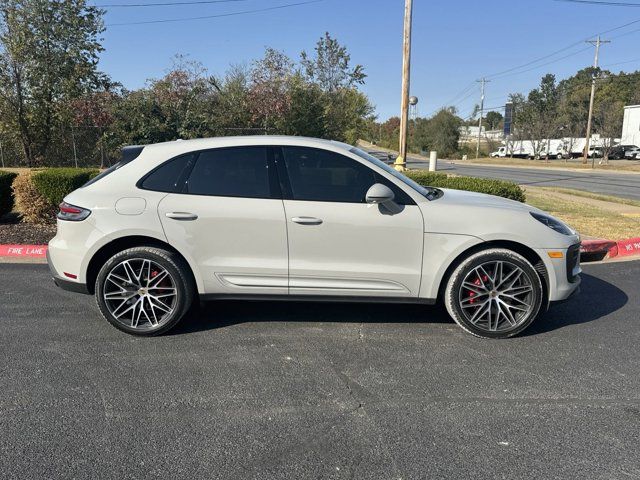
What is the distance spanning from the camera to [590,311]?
500 cm

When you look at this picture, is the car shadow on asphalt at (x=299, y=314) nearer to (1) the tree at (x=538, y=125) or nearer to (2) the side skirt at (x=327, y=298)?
(2) the side skirt at (x=327, y=298)

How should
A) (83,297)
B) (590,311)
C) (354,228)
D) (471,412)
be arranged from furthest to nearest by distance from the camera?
(83,297) < (590,311) < (354,228) < (471,412)

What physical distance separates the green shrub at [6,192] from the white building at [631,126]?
66.1 metres

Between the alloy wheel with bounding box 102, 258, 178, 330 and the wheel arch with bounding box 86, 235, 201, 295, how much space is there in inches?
7.1

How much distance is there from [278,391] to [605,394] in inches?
88.2

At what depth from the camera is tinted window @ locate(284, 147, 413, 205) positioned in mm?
4207

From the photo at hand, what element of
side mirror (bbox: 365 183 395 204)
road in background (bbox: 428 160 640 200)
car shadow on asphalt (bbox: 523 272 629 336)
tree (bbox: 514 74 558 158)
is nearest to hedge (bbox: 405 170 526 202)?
car shadow on asphalt (bbox: 523 272 629 336)

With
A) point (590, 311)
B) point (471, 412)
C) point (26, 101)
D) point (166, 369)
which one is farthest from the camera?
point (26, 101)

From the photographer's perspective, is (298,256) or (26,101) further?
(26,101)

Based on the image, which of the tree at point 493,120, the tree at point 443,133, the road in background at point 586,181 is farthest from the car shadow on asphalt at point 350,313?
the tree at point 493,120

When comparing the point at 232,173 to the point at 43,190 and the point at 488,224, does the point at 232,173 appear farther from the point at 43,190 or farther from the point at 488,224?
the point at 43,190

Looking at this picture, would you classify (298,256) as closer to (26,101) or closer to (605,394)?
(605,394)

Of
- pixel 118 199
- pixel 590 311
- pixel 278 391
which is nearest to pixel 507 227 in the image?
pixel 590 311

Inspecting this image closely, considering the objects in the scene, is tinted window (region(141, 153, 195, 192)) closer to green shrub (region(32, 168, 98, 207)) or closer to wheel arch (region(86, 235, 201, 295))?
wheel arch (region(86, 235, 201, 295))
